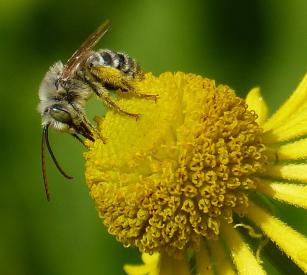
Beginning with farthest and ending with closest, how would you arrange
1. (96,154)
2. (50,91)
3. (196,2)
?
(196,2) < (50,91) < (96,154)

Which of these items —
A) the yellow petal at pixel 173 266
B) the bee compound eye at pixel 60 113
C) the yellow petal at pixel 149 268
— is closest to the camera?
the yellow petal at pixel 173 266

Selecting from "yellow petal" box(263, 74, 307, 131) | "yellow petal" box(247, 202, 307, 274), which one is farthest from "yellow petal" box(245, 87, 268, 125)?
"yellow petal" box(247, 202, 307, 274)

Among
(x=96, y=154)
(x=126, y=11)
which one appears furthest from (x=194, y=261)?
(x=126, y=11)

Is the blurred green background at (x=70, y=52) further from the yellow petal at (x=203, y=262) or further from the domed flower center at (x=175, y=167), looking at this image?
the domed flower center at (x=175, y=167)

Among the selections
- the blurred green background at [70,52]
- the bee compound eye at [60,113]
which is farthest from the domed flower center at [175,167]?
the blurred green background at [70,52]

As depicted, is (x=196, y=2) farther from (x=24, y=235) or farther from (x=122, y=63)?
(x=122, y=63)

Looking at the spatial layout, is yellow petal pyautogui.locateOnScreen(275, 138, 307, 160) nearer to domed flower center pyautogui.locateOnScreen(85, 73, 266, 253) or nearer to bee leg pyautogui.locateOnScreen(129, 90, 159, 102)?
domed flower center pyautogui.locateOnScreen(85, 73, 266, 253)
